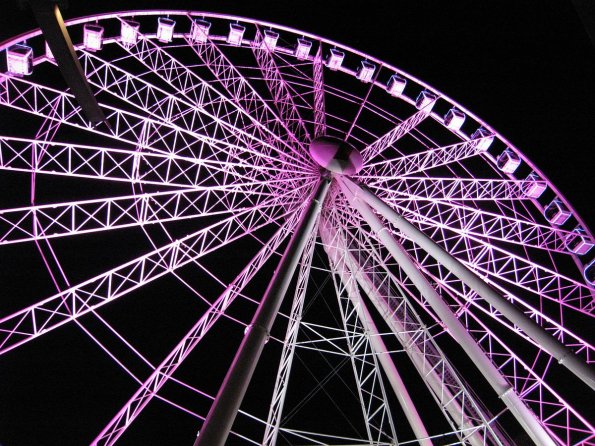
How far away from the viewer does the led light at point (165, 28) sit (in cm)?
1627

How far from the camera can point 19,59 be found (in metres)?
13.0

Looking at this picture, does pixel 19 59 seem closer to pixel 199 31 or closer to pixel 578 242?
pixel 199 31

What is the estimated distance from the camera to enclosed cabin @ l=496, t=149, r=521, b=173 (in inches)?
747

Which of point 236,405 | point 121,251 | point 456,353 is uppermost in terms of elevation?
point 456,353

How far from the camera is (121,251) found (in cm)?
2856

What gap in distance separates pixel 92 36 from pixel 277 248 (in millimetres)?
11857

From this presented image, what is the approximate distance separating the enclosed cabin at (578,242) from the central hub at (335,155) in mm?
8510

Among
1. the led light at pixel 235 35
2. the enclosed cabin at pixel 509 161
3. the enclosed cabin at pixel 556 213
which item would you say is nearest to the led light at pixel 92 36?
the led light at pixel 235 35

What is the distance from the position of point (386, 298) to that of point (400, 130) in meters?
6.17

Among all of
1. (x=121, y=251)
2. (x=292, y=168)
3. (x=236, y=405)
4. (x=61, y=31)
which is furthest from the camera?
(x=121, y=251)

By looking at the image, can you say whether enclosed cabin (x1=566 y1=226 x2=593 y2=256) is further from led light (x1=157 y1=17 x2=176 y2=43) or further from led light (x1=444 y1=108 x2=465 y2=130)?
led light (x1=157 y1=17 x2=176 y2=43)

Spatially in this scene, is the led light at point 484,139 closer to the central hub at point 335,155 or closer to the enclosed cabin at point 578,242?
the enclosed cabin at point 578,242

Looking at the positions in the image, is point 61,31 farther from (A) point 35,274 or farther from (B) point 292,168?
(A) point 35,274

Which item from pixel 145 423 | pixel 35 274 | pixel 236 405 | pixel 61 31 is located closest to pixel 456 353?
pixel 145 423
